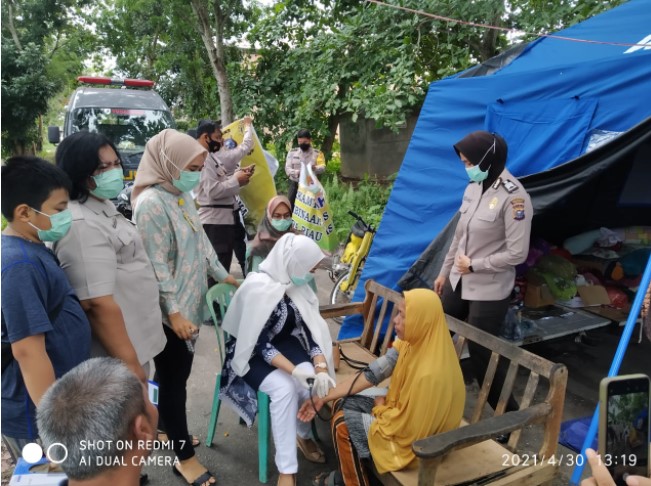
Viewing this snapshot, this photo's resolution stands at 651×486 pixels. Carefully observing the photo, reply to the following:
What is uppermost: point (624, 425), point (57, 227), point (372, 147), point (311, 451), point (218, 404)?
point (57, 227)

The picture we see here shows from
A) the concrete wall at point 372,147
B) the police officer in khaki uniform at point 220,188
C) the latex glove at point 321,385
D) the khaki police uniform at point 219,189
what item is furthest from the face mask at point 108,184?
the concrete wall at point 372,147

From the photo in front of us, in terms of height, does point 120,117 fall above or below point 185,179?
below

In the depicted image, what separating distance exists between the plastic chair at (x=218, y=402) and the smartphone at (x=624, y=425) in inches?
60.2

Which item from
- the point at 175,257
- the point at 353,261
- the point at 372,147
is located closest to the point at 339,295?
the point at 353,261

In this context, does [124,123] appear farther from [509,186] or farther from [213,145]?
[509,186]

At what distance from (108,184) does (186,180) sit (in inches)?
17.8

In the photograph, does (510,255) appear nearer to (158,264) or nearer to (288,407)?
(288,407)

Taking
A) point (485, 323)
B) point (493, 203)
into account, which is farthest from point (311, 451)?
point (493, 203)

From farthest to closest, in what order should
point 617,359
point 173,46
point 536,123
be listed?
point 173,46 < point 536,123 < point 617,359

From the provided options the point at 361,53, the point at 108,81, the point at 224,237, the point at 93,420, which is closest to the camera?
the point at 93,420

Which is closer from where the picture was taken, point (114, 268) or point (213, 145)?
point (114, 268)

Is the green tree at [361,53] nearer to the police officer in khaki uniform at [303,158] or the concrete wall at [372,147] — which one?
the concrete wall at [372,147]

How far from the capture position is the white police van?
7.28 metres

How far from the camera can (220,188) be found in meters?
4.22
